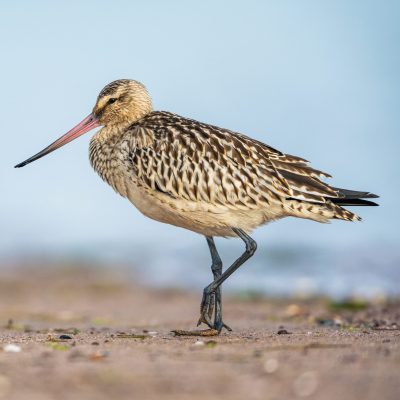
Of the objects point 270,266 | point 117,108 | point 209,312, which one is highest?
point 117,108

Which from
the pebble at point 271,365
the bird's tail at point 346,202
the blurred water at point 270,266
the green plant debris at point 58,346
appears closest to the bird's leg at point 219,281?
the bird's tail at point 346,202

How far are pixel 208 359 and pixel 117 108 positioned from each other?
4.86m

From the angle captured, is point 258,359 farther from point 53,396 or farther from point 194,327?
point 194,327

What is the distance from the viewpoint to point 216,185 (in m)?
9.81

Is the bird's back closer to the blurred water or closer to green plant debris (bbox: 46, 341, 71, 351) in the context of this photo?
green plant debris (bbox: 46, 341, 71, 351)

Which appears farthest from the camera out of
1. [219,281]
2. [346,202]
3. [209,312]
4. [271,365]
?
[346,202]

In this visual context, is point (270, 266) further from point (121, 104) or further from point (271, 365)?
point (271, 365)

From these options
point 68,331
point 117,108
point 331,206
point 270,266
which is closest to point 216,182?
point 331,206

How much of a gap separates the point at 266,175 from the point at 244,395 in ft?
14.0

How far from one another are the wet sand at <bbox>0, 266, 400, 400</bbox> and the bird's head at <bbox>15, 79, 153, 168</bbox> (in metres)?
2.47

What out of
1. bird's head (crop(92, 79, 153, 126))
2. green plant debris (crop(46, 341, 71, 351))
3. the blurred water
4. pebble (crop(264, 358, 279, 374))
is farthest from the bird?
the blurred water

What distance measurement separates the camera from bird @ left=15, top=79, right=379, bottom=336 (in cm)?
983

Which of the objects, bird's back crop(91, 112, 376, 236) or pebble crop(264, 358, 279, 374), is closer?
pebble crop(264, 358, 279, 374)

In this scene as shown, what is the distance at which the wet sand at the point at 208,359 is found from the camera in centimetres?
611
